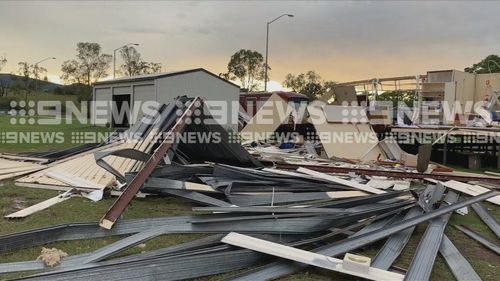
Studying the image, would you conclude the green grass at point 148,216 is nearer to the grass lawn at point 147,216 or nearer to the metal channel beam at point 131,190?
the grass lawn at point 147,216

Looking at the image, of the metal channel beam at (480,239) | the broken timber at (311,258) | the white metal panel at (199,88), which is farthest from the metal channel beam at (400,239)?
the white metal panel at (199,88)

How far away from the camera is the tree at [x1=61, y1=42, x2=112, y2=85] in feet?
221

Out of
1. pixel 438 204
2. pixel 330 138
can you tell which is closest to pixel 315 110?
pixel 330 138

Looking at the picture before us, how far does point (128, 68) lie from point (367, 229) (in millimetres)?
64837

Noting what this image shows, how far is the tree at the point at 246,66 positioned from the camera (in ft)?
208

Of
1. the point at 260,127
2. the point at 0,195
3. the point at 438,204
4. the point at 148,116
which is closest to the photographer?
the point at 438,204

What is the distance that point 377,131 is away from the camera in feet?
46.7

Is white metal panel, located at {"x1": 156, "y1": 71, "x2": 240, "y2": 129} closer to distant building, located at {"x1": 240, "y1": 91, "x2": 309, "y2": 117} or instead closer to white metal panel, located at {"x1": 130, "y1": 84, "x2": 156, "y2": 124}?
white metal panel, located at {"x1": 130, "y1": 84, "x2": 156, "y2": 124}

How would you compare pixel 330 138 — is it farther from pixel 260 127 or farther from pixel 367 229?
pixel 367 229

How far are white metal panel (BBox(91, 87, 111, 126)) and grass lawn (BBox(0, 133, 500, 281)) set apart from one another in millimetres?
24702

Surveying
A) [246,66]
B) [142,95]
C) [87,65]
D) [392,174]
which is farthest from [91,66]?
[392,174]

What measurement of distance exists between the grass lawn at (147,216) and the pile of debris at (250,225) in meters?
0.10

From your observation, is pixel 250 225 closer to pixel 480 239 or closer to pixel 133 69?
pixel 480 239

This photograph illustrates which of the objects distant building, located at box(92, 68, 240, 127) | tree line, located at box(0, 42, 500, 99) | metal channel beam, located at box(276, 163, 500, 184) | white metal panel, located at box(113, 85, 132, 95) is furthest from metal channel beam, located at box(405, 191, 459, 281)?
tree line, located at box(0, 42, 500, 99)
